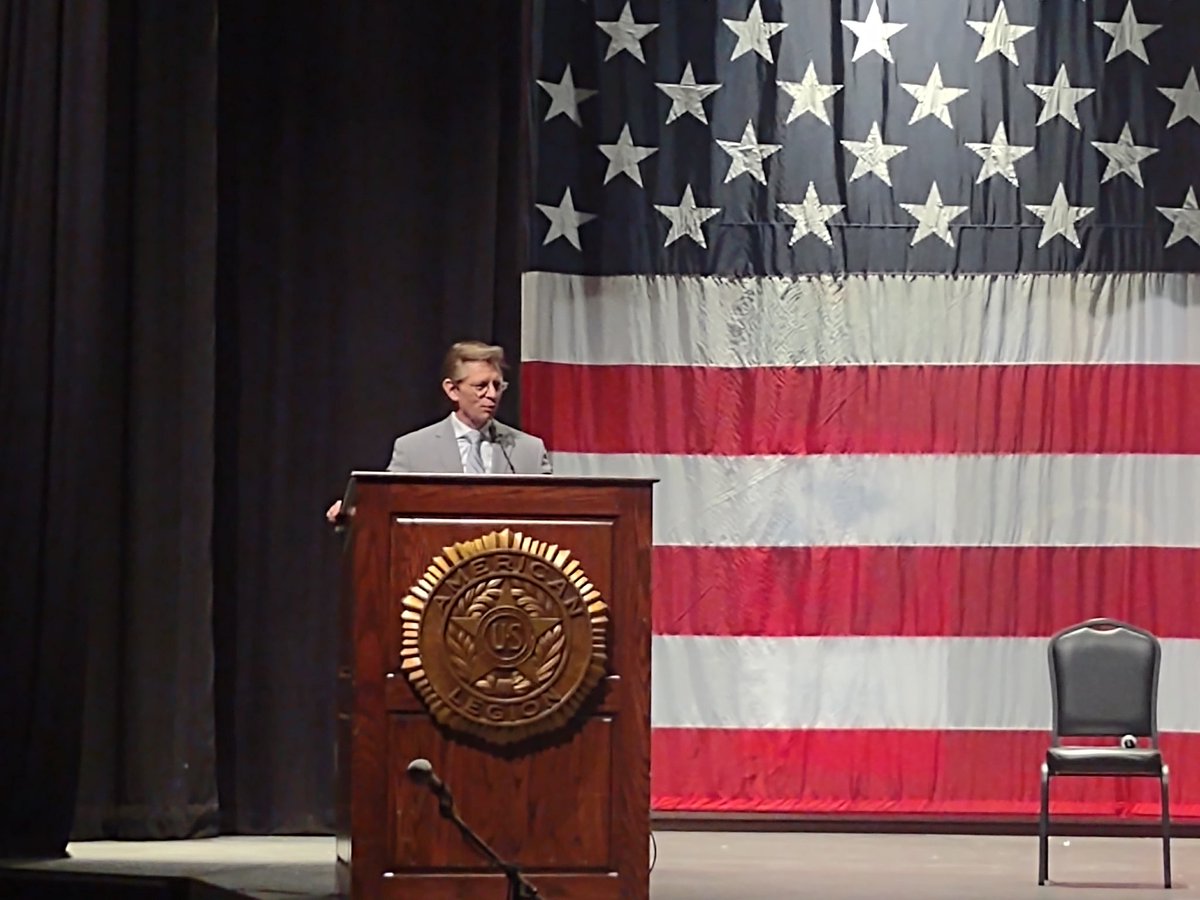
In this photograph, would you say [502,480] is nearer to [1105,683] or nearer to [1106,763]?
[1106,763]

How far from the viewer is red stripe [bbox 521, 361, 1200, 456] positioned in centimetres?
720

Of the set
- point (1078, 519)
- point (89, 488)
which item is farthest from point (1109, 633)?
point (89, 488)

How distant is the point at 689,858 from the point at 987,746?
4.59 feet

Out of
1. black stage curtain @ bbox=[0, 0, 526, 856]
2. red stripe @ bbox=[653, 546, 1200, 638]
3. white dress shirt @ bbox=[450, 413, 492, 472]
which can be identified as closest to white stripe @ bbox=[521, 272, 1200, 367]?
black stage curtain @ bbox=[0, 0, 526, 856]

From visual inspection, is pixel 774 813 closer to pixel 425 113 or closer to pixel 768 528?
pixel 768 528

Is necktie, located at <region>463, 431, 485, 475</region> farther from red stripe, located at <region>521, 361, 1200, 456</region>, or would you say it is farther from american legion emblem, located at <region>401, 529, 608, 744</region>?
red stripe, located at <region>521, 361, 1200, 456</region>

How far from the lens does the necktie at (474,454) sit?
523 cm

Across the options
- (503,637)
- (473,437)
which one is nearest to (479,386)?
(473,437)

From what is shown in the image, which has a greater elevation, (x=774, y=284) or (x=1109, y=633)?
(x=774, y=284)

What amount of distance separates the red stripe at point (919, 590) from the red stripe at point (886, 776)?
0.41m

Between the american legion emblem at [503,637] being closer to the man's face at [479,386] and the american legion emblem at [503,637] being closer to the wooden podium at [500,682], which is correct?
the wooden podium at [500,682]

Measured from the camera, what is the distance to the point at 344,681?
187 inches

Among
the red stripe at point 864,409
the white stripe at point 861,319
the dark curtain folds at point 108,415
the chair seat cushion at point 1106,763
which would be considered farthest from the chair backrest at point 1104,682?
the dark curtain folds at point 108,415

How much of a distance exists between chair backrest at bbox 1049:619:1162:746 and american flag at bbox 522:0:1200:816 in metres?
0.97
